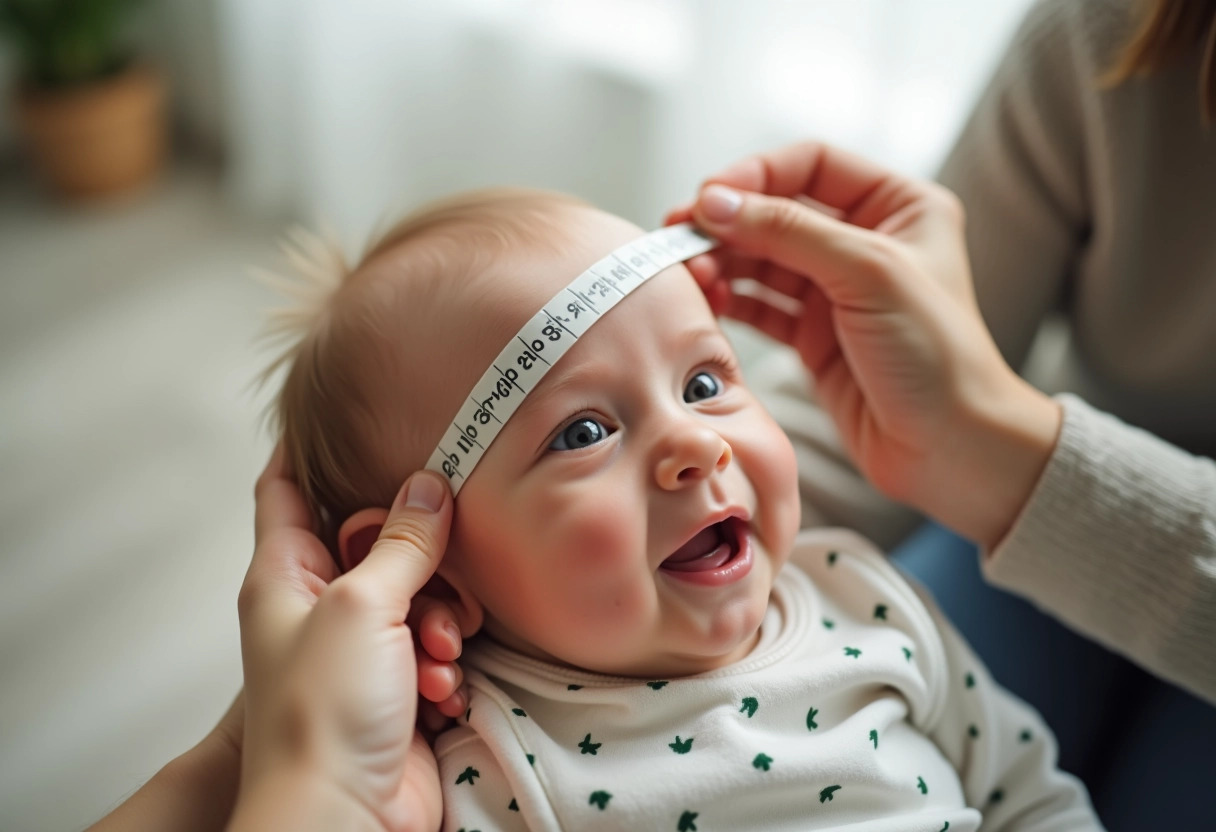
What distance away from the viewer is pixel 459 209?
1043mm

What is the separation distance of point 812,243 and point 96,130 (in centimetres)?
219

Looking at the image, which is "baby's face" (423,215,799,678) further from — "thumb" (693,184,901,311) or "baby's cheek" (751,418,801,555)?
"thumb" (693,184,901,311)

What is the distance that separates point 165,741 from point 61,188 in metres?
1.80

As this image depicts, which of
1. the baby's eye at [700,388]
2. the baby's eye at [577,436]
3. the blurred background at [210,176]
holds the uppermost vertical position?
the baby's eye at [700,388]

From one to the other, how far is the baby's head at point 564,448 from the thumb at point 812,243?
0.10 meters

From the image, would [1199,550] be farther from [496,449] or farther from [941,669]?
[496,449]

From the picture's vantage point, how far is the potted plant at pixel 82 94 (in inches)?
99.1

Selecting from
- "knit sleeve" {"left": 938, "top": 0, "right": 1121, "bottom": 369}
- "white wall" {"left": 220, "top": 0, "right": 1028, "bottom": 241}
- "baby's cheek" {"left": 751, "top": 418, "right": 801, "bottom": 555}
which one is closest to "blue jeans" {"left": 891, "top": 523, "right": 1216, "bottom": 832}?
"knit sleeve" {"left": 938, "top": 0, "right": 1121, "bottom": 369}

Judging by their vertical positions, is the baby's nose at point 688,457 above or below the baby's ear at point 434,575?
above

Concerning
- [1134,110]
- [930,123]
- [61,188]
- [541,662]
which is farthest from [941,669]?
[61,188]

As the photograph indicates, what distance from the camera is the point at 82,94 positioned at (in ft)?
8.52

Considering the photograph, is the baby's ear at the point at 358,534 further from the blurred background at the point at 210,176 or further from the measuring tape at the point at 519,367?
the blurred background at the point at 210,176

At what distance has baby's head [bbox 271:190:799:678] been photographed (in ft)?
2.86

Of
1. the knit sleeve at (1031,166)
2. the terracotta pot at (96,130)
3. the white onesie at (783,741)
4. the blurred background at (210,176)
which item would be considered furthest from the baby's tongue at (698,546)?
the terracotta pot at (96,130)
